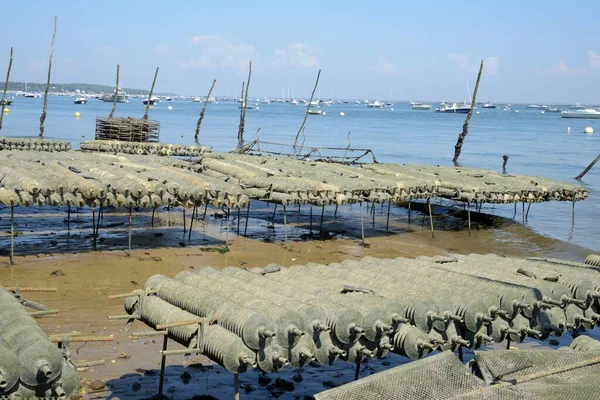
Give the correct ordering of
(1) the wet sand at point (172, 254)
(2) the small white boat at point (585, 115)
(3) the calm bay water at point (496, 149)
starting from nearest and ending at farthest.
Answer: (1) the wet sand at point (172, 254), (3) the calm bay water at point (496, 149), (2) the small white boat at point (585, 115)

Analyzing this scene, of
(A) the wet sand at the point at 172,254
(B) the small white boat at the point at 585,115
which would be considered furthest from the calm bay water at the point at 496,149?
(B) the small white boat at the point at 585,115

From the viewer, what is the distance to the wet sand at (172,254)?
13133 millimetres

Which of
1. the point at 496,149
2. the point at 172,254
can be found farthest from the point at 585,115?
the point at 172,254

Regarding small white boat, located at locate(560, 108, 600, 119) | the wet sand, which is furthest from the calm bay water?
small white boat, located at locate(560, 108, 600, 119)

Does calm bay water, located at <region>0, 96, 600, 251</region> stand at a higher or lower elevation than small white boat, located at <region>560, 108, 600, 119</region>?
lower

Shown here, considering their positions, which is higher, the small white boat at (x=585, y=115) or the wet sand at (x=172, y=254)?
the small white boat at (x=585, y=115)

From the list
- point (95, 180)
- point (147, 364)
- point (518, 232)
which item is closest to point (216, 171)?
point (95, 180)

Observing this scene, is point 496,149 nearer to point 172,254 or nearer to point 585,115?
point 172,254

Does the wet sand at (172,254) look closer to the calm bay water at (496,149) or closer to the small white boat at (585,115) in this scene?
the calm bay water at (496,149)

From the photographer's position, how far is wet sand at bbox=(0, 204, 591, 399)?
13.1m

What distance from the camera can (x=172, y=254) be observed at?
22641 millimetres

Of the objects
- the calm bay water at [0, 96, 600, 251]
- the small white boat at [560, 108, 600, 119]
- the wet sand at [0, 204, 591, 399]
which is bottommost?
the wet sand at [0, 204, 591, 399]

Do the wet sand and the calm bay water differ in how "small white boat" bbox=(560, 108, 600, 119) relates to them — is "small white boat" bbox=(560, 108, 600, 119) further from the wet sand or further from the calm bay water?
the wet sand

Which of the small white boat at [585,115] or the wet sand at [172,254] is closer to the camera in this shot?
the wet sand at [172,254]
